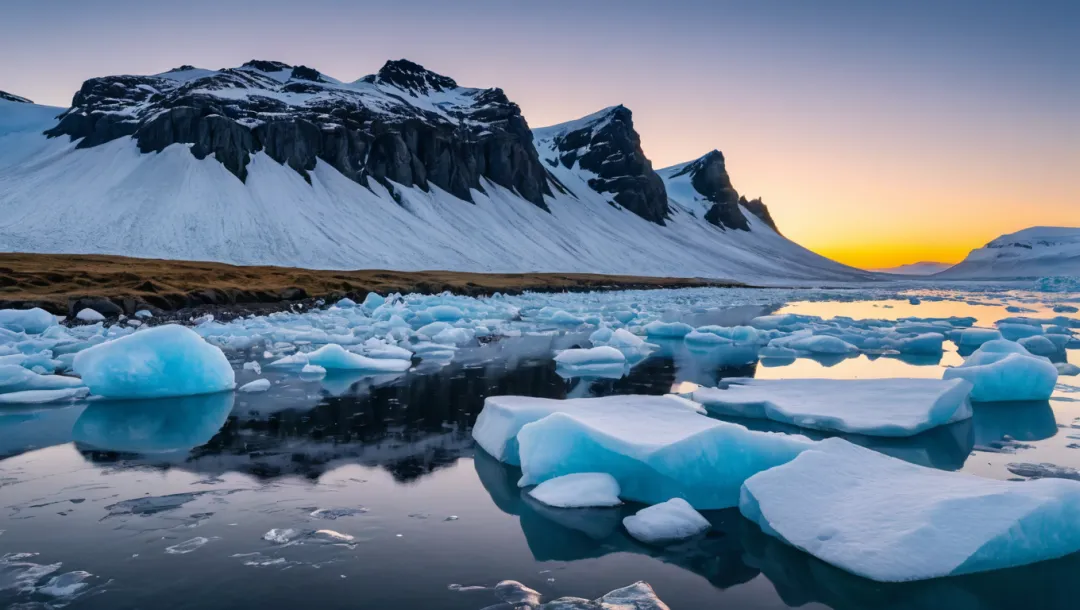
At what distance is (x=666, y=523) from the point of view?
6246mm

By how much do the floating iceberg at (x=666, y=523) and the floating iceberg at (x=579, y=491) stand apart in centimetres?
55

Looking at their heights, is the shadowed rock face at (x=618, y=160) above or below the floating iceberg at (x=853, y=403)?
above

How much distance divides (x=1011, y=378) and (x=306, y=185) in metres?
93.8

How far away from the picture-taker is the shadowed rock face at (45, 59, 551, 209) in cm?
9425

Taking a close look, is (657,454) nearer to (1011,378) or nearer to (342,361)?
(1011,378)

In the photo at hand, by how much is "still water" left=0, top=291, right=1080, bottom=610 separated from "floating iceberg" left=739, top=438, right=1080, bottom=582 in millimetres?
151

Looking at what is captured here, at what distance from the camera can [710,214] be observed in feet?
647

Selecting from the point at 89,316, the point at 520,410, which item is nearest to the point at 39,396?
the point at 520,410

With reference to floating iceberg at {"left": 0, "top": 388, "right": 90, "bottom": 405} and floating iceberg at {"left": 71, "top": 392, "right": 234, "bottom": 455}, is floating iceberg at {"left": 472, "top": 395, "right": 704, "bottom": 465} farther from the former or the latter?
floating iceberg at {"left": 0, "top": 388, "right": 90, "bottom": 405}

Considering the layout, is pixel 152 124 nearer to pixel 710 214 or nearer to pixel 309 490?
pixel 309 490

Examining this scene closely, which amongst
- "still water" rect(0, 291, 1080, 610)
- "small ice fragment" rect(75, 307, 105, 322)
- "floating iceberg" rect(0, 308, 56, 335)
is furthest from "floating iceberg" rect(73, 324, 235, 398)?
"small ice fragment" rect(75, 307, 105, 322)

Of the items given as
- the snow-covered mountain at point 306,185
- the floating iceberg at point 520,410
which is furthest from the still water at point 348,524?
the snow-covered mountain at point 306,185

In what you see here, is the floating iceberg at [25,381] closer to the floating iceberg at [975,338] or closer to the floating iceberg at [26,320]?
the floating iceberg at [26,320]

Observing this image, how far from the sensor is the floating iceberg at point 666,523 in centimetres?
614
